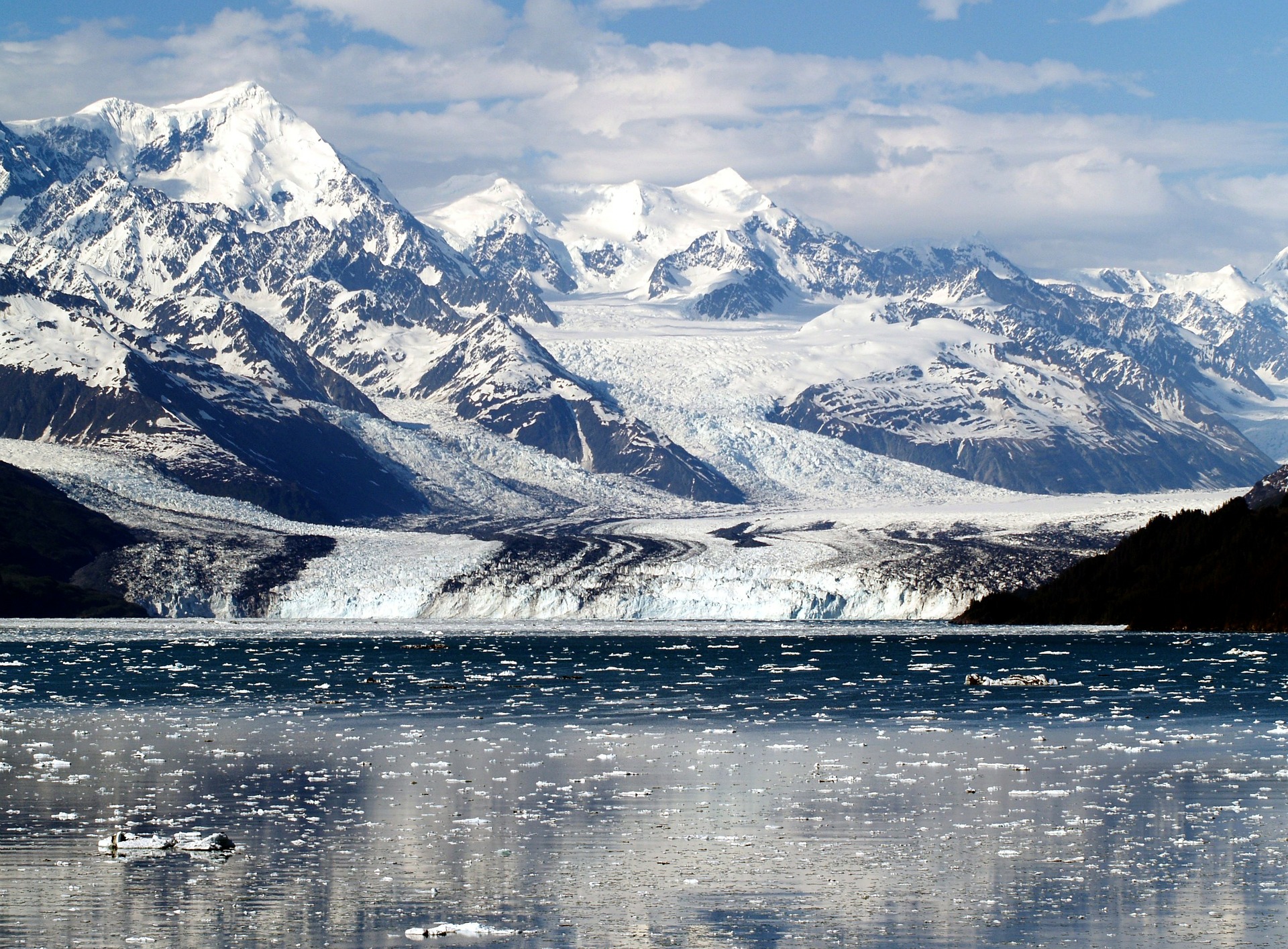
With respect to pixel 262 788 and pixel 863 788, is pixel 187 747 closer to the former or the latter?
pixel 262 788

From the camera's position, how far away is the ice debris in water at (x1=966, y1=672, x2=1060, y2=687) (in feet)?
216

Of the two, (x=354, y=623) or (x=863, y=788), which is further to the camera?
(x=354, y=623)

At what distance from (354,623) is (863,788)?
107523mm

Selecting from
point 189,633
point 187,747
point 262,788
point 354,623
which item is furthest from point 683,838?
point 354,623

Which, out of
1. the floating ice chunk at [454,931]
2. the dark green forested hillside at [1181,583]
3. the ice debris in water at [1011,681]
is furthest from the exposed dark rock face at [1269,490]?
the floating ice chunk at [454,931]

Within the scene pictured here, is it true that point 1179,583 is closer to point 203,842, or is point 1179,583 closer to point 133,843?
point 203,842

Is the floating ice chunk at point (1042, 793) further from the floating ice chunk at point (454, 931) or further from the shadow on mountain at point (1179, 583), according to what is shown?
the shadow on mountain at point (1179, 583)

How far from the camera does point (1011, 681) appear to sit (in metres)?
66.8

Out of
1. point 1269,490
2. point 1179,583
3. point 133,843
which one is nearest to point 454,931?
point 133,843

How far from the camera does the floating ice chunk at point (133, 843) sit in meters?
30.4

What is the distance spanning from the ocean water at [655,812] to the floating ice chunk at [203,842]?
A: 27 centimetres

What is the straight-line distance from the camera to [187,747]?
150 feet

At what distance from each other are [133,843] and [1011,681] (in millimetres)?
42939

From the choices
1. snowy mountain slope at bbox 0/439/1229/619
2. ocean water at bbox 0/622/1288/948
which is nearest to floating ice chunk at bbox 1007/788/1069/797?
ocean water at bbox 0/622/1288/948
